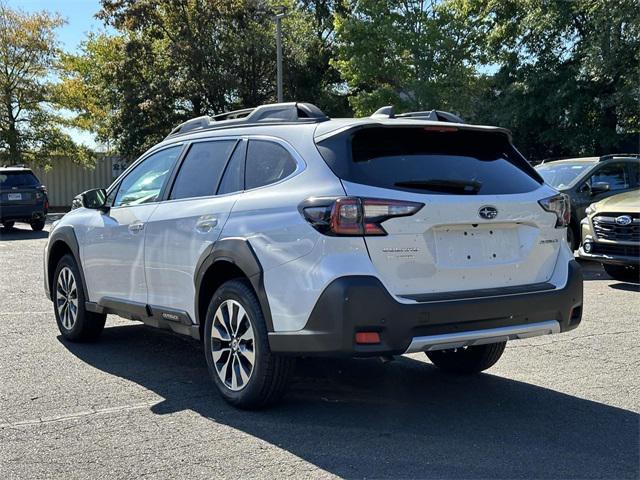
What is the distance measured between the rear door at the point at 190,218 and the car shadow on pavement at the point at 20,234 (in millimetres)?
14859

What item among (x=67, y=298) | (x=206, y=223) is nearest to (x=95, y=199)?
(x=67, y=298)

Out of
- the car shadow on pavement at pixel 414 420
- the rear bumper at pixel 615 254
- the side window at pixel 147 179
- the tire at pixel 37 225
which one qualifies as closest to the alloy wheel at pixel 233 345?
the car shadow on pavement at pixel 414 420

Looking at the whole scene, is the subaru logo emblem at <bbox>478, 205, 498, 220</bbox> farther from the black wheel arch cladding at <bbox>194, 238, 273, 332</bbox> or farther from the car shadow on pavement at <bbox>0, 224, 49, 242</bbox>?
the car shadow on pavement at <bbox>0, 224, 49, 242</bbox>

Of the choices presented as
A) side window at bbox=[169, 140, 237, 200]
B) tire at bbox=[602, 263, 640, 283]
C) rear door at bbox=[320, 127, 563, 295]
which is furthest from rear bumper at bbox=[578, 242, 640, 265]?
side window at bbox=[169, 140, 237, 200]

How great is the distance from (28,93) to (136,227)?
30.7m

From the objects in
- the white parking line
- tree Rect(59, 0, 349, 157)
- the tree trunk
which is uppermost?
tree Rect(59, 0, 349, 157)

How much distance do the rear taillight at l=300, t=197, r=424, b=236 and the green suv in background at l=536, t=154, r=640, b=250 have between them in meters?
8.62

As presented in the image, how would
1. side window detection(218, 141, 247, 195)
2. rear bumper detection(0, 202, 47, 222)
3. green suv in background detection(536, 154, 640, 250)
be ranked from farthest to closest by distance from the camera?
rear bumper detection(0, 202, 47, 222) < green suv in background detection(536, 154, 640, 250) < side window detection(218, 141, 247, 195)

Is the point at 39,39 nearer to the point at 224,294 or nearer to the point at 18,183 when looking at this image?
the point at 18,183

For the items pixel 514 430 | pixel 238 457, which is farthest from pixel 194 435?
pixel 514 430

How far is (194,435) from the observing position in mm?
4273

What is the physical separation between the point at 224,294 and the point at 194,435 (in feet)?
2.99

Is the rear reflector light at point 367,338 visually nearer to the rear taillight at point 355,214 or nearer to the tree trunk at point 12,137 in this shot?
the rear taillight at point 355,214

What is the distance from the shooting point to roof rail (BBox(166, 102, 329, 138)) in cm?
489
